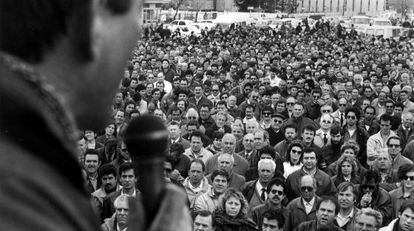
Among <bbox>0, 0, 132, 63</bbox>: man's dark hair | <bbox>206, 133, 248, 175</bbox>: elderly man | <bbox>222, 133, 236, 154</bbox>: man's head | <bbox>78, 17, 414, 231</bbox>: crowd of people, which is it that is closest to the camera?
<bbox>0, 0, 132, 63</bbox>: man's dark hair

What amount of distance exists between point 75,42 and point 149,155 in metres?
0.18

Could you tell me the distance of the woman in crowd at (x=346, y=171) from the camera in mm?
9172

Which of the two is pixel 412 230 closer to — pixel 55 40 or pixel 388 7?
pixel 55 40

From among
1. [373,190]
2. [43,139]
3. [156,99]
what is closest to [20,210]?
[43,139]

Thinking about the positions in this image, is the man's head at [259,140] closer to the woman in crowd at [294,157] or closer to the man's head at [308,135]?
the man's head at [308,135]

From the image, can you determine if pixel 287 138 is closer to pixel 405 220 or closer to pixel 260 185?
pixel 260 185

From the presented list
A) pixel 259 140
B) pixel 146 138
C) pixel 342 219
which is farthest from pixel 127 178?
pixel 146 138

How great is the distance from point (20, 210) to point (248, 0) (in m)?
77.8

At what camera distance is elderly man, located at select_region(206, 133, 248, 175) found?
32.1 ft

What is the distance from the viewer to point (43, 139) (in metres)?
0.89

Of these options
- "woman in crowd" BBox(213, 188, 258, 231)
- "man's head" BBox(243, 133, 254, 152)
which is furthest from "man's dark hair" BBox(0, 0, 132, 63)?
"man's head" BBox(243, 133, 254, 152)

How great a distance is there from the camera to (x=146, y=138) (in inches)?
40.9

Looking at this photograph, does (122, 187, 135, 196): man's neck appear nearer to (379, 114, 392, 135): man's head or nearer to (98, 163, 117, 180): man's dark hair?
(98, 163, 117, 180): man's dark hair

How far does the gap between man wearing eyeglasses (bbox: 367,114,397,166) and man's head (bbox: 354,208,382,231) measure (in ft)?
11.3
